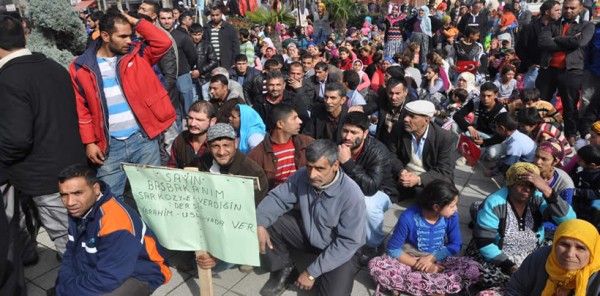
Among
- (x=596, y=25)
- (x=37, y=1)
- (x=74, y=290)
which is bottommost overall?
(x=74, y=290)

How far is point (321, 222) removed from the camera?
11.1 feet

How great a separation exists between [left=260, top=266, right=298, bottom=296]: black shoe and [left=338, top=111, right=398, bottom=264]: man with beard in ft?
2.09

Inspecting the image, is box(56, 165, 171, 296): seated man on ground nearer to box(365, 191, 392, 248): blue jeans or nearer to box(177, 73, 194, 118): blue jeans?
box(365, 191, 392, 248): blue jeans

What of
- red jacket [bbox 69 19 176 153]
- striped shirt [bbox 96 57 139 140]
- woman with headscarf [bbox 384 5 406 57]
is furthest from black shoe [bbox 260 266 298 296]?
woman with headscarf [bbox 384 5 406 57]

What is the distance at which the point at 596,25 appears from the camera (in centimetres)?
594

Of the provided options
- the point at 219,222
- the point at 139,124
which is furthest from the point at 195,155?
the point at 219,222

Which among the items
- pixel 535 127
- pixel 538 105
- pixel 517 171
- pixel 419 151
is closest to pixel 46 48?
pixel 419 151

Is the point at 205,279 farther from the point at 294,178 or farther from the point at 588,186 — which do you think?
the point at 588,186

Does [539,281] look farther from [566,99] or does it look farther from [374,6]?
[374,6]

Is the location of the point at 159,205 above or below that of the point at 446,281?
above

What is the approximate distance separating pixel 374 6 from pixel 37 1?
1715cm

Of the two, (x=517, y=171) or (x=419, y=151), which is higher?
(x=517, y=171)

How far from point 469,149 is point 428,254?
2.62 meters

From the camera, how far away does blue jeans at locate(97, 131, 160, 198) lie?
3861mm
